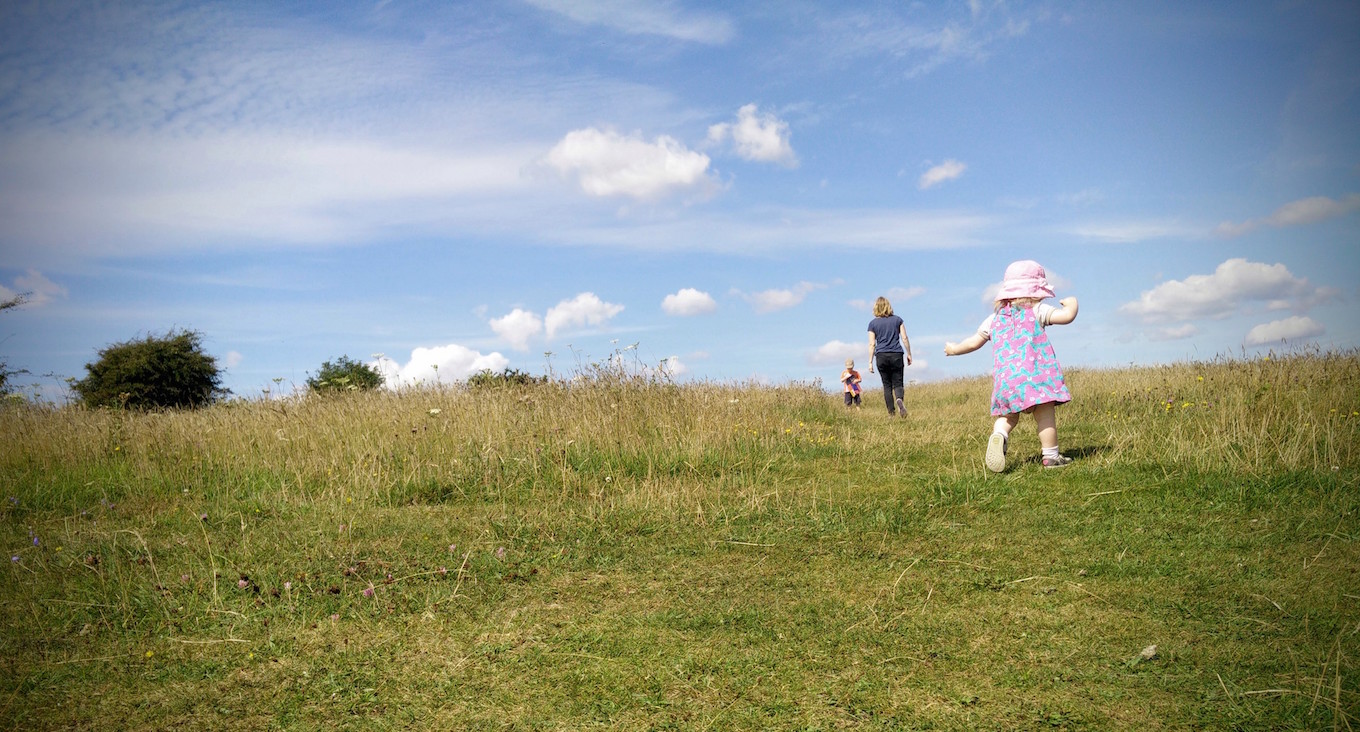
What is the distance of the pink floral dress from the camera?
24.0 feet

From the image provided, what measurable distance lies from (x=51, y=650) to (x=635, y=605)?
10.7 ft

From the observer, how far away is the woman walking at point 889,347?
44.5ft

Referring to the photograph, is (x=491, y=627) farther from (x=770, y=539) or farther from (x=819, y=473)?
(x=819, y=473)

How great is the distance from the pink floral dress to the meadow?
70 centimetres

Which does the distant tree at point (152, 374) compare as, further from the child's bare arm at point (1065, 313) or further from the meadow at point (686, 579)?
the child's bare arm at point (1065, 313)

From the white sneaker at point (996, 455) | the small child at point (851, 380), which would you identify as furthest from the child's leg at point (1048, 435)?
the small child at point (851, 380)

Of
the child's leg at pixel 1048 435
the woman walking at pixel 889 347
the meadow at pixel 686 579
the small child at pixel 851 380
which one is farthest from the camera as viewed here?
the small child at pixel 851 380

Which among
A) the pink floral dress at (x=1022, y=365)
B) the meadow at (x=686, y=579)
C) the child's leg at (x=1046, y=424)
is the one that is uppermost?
the pink floral dress at (x=1022, y=365)

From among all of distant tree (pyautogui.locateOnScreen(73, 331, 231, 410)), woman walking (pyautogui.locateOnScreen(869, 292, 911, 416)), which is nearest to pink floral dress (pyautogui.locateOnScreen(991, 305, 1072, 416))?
woman walking (pyautogui.locateOnScreen(869, 292, 911, 416))

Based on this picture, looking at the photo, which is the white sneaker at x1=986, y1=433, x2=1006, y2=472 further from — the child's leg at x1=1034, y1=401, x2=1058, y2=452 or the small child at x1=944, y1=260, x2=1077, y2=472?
the child's leg at x1=1034, y1=401, x2=1058, y2=452

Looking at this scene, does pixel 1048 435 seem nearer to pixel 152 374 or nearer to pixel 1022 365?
pixel 1022 365

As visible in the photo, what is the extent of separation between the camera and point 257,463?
349 inches

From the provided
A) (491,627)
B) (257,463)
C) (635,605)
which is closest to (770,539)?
(635,605)

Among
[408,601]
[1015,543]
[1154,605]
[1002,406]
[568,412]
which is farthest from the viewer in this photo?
[568,412]
